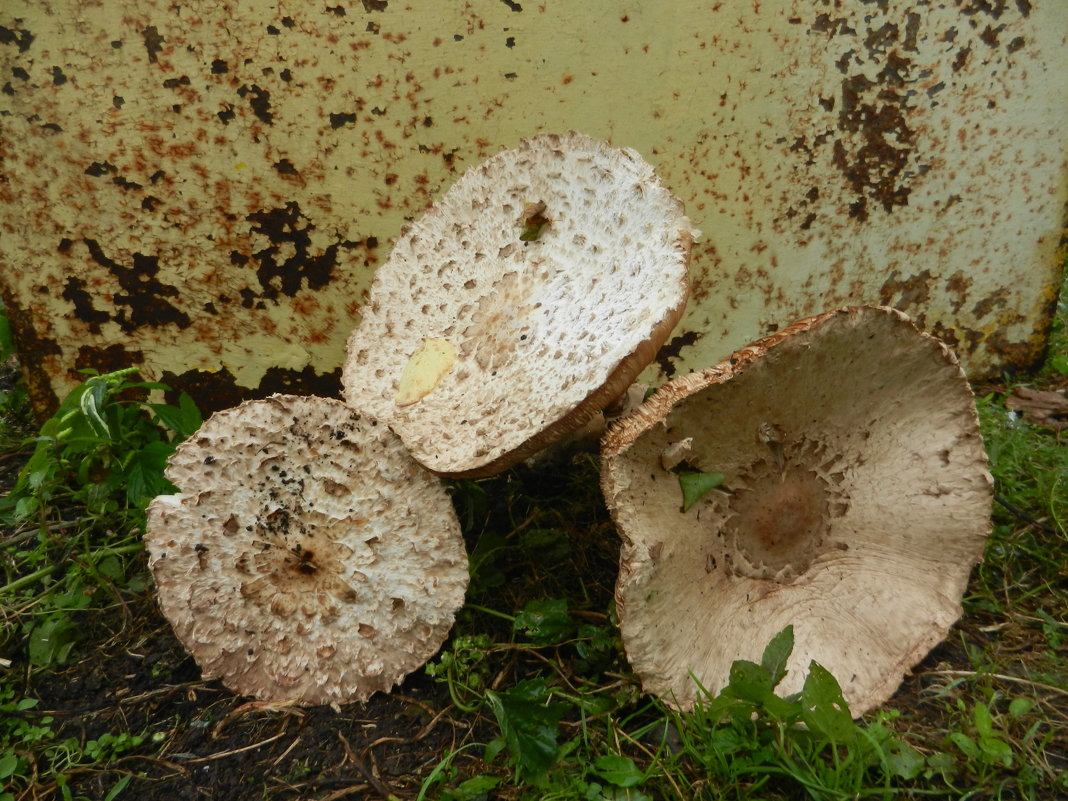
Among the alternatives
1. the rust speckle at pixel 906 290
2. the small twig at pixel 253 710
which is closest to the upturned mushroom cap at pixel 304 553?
the small twig at pixel 253 710

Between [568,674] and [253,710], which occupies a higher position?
[568,674]

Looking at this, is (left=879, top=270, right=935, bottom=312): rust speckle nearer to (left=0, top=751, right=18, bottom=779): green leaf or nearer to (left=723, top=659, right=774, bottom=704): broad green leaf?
(left=723, top=659, right=774, bottom=704): broad green leaf

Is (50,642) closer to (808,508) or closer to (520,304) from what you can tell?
(520,304)

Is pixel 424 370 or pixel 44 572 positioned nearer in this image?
pixel 424 370

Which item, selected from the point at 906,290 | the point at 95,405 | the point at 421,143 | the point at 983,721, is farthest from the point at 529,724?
the point at 906,290

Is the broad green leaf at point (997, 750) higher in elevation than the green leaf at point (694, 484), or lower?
lower

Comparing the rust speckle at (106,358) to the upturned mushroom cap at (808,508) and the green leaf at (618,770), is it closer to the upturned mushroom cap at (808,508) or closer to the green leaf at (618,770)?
the upturned mushroom cap at (808,508)

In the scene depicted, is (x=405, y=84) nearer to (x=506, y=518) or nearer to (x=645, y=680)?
(x=506, y=518)
